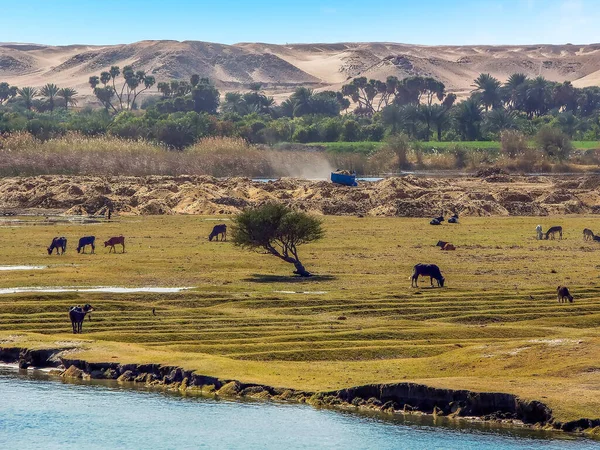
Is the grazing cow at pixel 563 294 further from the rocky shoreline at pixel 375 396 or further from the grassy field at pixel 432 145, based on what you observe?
the grassy field at pixel 432 145

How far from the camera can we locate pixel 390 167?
155250mm

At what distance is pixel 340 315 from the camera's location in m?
44.3

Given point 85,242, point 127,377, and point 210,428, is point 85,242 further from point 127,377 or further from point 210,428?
point 210,428

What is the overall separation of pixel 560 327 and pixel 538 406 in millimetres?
13301

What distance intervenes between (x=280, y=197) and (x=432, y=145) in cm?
7908

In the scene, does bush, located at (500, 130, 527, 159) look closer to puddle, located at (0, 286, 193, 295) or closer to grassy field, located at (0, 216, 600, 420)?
grassy field, located at (0, 216, 600, 420)

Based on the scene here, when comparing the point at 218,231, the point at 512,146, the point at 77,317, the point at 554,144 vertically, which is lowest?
the point at 77,317

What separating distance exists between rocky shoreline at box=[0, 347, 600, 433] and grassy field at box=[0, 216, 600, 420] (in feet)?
1.52

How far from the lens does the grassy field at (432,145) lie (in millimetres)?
173250

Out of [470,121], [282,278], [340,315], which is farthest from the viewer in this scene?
[470,121]

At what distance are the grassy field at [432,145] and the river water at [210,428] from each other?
136 m

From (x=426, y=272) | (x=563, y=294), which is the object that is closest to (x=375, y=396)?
(x=563, y=294)

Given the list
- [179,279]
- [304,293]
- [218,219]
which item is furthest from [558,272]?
[218,219]

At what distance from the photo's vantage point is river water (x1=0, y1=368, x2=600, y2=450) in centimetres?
2845
